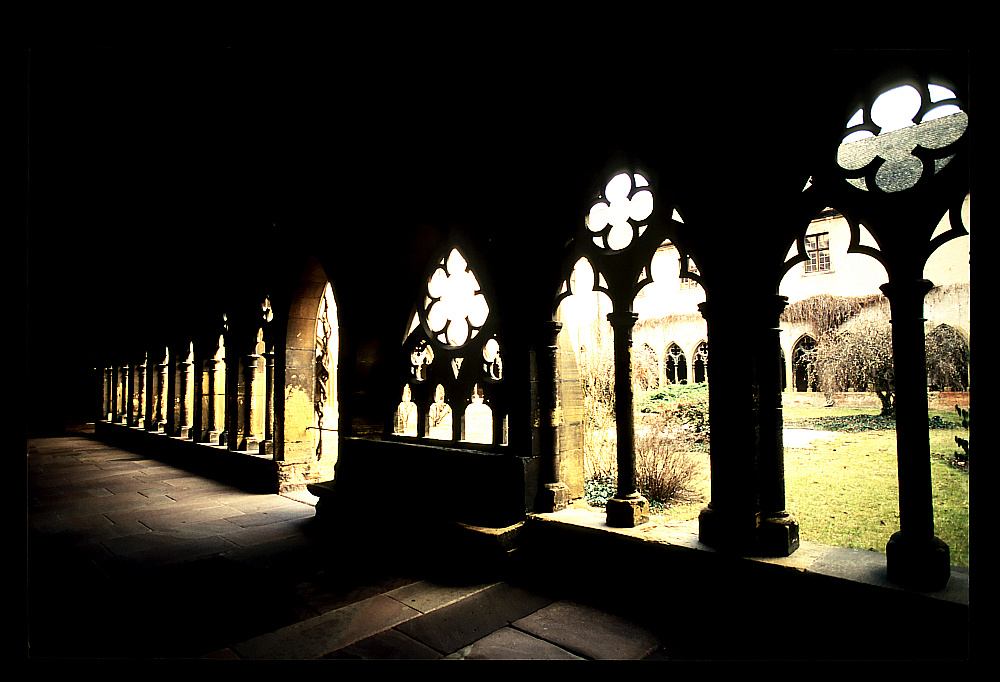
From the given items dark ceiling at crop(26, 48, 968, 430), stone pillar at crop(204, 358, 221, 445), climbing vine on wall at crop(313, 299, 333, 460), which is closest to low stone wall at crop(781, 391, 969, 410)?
dark ceiling at crop(26, 48, 968, 430)

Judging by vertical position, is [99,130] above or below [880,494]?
above

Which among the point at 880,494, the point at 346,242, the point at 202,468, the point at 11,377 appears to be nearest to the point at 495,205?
the point at 346,242

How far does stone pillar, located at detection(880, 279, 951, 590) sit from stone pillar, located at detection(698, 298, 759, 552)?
452mm

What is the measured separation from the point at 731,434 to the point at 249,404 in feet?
17.0

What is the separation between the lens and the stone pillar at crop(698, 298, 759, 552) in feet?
6.60

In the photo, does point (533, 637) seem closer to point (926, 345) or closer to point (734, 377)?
point (734, 377)

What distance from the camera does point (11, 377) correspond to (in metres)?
1.19

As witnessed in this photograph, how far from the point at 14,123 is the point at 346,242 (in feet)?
8.76

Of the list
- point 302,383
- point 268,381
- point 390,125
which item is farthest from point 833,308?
point 268,381

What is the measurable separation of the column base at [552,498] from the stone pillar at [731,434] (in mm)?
771

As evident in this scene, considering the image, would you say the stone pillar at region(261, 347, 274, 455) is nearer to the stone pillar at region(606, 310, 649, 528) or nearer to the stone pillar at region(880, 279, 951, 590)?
the stone pillar at region(606, 310, 649, 528)

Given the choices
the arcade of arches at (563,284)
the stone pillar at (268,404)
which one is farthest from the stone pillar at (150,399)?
the arcade of arches at (563,284)

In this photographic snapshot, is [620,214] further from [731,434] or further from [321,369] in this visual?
[321,369]

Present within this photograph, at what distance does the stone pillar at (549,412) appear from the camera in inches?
107
